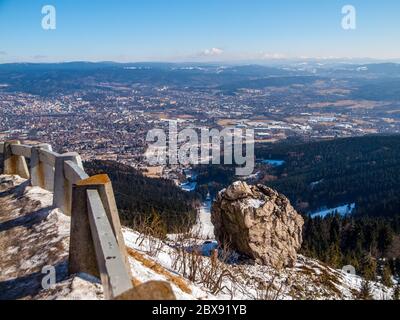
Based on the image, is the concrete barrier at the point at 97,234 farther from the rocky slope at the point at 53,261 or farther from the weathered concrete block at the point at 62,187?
the rocky slope at the point at 53,261

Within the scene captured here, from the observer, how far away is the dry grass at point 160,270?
6164mm

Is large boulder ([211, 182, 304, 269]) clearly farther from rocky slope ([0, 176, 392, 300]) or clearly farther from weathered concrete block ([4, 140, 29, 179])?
weathered concrete block ([4, 140, 29, 179])

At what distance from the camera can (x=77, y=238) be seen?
5246 mm

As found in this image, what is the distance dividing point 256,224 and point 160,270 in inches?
567

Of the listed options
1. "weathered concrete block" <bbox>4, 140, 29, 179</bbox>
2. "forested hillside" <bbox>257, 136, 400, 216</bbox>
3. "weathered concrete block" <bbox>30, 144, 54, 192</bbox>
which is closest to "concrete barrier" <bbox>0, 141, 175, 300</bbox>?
"weathered concrete block" <bbox>30, 144, 54, 192</bbox>

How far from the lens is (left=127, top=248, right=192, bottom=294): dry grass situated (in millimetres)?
6164

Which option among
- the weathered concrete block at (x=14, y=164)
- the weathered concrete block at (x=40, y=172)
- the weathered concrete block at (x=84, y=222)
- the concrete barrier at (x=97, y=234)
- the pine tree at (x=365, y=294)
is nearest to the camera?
the concrete barrier at (x=97, y=234)

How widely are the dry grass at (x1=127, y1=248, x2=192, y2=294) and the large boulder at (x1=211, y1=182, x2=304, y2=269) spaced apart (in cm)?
1295

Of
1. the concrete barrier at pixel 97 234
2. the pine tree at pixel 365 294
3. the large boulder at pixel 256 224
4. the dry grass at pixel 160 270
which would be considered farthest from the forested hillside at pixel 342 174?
the concrete barrier at pixel 97 234

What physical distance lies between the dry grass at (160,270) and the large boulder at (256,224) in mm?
12947

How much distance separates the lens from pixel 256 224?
20.6 m

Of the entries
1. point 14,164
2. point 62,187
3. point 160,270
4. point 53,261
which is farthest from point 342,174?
point 53,261

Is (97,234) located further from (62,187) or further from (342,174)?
(342,174)
